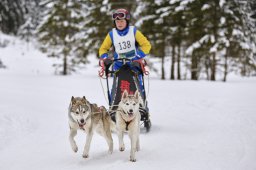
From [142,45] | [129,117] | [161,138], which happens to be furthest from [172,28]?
[129,117]

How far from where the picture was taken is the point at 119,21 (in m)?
7.04

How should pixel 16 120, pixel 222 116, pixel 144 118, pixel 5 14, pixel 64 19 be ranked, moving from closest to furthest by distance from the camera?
pixel 144 118 < pixel 16 120 < pixel 222 116 < pixel 5 14 < pixel 64 19

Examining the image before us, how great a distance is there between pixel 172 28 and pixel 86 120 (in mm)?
18623

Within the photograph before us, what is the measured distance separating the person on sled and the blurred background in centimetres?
1392

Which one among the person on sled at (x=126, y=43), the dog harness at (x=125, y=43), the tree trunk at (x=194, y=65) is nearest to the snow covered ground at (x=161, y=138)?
the person on sled at (x=126, y=43)

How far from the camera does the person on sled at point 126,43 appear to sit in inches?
281

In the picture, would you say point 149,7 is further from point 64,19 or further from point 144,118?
point 144,118

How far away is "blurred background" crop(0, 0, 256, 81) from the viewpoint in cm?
2133

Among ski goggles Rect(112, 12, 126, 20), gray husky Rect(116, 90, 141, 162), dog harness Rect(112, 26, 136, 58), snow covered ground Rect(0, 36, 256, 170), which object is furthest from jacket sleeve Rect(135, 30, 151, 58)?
snow covered ground Rect(0, 36, 256, 170)

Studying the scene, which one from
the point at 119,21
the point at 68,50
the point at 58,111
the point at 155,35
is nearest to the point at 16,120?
the point at 58,111

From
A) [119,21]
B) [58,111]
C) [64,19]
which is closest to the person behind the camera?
[119,21]

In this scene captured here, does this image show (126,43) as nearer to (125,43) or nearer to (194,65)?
(125,43)

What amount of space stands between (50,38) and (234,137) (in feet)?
83.2

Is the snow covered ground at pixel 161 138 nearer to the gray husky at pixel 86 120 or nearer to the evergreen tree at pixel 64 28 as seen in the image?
the gray husky at pixel 86 120
